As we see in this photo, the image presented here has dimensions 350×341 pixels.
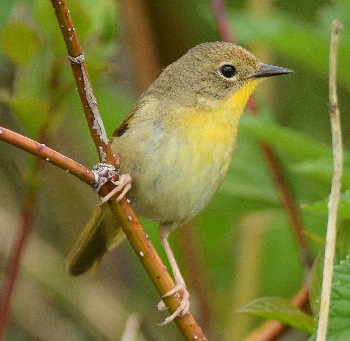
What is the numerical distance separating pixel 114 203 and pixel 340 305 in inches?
22.7

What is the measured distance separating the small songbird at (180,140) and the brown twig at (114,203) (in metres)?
0.54

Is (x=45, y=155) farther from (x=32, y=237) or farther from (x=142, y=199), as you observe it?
(x=32, y=237)

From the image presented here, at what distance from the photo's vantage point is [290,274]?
4.13 meters

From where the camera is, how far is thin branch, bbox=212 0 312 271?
2998mm

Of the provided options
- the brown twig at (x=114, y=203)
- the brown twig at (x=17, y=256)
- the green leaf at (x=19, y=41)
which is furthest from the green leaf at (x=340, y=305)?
the green leaf at (x=19, y=41)

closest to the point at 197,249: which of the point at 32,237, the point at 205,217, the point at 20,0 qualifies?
the point at 205,217

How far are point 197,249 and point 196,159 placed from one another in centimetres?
125

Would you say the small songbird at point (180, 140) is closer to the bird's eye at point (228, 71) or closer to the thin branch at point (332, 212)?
the bird's eye at point (228, 71)

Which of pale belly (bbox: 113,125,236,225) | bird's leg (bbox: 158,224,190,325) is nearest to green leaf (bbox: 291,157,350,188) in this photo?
pale belly (bbox: 113,125,236,225)

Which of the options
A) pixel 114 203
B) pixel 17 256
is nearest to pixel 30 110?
pixel 17 256

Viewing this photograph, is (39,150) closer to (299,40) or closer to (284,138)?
(284,138)

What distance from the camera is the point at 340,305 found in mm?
1801

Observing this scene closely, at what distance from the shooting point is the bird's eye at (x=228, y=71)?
3.06m

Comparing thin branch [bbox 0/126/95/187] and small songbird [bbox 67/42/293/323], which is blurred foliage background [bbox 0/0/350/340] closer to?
small songbird [bbox 67/42/293/323]
